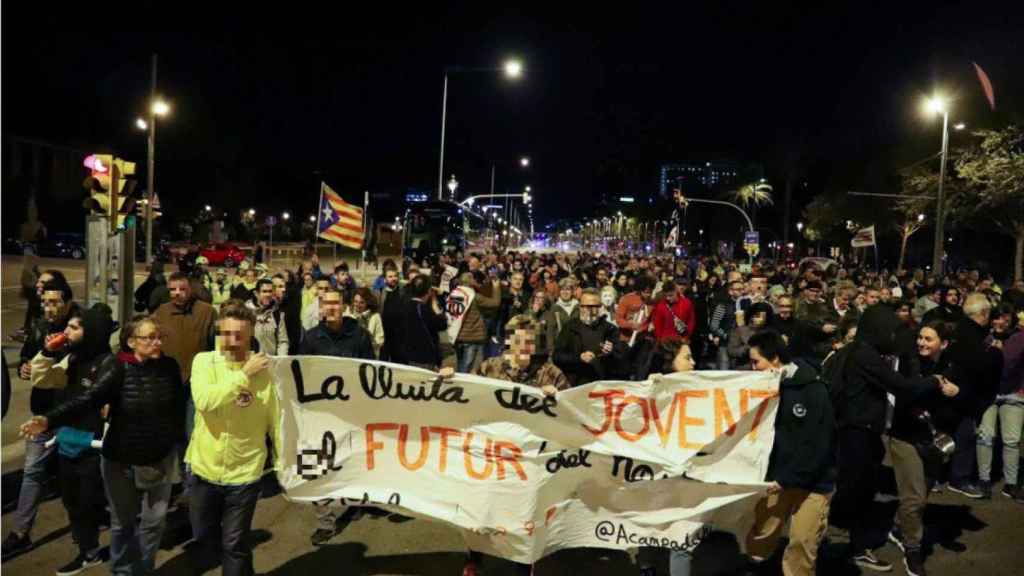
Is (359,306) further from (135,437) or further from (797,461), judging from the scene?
(797,461)

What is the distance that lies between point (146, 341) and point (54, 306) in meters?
1.52

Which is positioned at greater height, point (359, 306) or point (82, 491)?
point (359, 306)

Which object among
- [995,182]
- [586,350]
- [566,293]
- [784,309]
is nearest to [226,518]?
[586,350]

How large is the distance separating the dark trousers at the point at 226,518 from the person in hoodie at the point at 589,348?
313 centimetres

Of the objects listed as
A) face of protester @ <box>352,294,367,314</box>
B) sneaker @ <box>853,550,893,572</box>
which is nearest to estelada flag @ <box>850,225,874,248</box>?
face of protester @ <box>352,294,367,314</box>

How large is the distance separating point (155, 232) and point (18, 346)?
39.6 meters

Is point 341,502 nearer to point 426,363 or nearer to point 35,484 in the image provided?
point 35,484

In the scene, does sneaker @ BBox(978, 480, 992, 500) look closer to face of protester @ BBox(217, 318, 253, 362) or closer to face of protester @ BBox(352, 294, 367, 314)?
face of protester @ BBox(352, 294, 367, 314)

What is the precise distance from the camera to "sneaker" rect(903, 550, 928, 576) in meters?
5.58

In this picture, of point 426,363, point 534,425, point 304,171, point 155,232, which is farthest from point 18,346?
point 304,171

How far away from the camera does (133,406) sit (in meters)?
4.84

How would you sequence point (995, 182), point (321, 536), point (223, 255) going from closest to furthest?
point (321, 536) → point (995, 182) → point (223, 255)

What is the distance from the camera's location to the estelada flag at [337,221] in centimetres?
1428

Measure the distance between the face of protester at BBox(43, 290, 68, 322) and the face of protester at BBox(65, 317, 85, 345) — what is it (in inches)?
30.5
